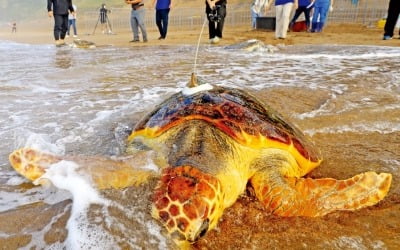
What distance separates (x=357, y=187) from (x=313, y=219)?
269mm

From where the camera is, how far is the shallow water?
1390mm

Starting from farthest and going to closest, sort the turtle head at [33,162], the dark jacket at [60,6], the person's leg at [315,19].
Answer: the person's leg at [315,19], the dark jacket at [60,6], the turtle head at [33,162]

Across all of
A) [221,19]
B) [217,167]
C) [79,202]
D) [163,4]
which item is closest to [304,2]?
[221,19]

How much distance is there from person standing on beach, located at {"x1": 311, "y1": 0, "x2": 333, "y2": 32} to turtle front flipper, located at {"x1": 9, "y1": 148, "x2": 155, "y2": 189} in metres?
11.4

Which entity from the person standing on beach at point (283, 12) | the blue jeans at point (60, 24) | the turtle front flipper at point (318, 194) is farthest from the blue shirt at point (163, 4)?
the turtle front flipper at point (318, 194)

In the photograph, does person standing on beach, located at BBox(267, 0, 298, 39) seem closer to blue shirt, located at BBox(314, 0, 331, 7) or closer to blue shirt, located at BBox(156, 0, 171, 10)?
blue shirt, located at BBox(314, 0, 331, 7)

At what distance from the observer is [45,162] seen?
1764mm

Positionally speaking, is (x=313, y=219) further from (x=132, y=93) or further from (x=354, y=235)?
(x=132, y=93)

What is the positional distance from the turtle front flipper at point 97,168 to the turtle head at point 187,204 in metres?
0.34

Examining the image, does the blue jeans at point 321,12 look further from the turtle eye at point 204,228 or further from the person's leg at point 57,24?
the turtle eye at point 204,228

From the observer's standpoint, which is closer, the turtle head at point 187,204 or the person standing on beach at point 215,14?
the turtle head at point 187,204

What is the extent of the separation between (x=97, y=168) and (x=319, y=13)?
1239 centimetres

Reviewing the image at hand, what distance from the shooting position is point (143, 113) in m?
3.19

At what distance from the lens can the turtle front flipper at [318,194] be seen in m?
1.53
